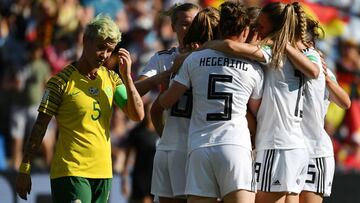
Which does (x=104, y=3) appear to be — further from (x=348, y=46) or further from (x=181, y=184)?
(x=181, y=184)

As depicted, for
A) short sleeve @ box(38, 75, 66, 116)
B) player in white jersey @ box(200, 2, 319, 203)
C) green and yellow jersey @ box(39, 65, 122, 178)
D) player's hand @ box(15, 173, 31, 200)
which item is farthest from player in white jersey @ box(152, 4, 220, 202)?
player's hand @ box(15, 173, 31, 200)

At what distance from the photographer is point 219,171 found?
24.2 feet

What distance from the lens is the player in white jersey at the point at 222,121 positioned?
7.37 m

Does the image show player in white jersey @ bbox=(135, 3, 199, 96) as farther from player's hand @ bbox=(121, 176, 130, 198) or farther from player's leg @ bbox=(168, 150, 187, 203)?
player's hand @ bbox=(121, 176, 130, 198)

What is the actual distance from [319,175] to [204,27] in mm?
1514

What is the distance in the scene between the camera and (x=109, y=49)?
297 inches

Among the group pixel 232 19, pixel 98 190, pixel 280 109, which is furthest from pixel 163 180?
pixel 232 19

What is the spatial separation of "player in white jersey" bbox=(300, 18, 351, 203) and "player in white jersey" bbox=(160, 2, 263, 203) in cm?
61

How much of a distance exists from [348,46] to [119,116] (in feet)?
16.3

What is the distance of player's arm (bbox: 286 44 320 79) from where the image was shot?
7.58 metres

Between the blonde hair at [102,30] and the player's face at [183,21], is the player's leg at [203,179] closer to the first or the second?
the blonde hair at [102,30]

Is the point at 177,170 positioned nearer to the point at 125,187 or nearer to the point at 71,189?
the point at 71,189

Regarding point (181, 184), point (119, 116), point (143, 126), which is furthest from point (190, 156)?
point (119, 116)

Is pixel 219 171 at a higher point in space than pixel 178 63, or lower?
A: lower
